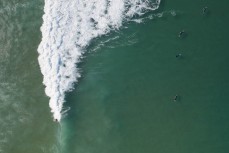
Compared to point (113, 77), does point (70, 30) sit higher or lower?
higher

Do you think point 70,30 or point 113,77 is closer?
point 113,77

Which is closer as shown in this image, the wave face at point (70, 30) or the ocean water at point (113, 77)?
the ocean water at point (113, 77)

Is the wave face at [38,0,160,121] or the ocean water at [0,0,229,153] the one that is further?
the wave face at [38,0,160,121]

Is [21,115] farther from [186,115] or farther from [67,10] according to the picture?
[186,115]
